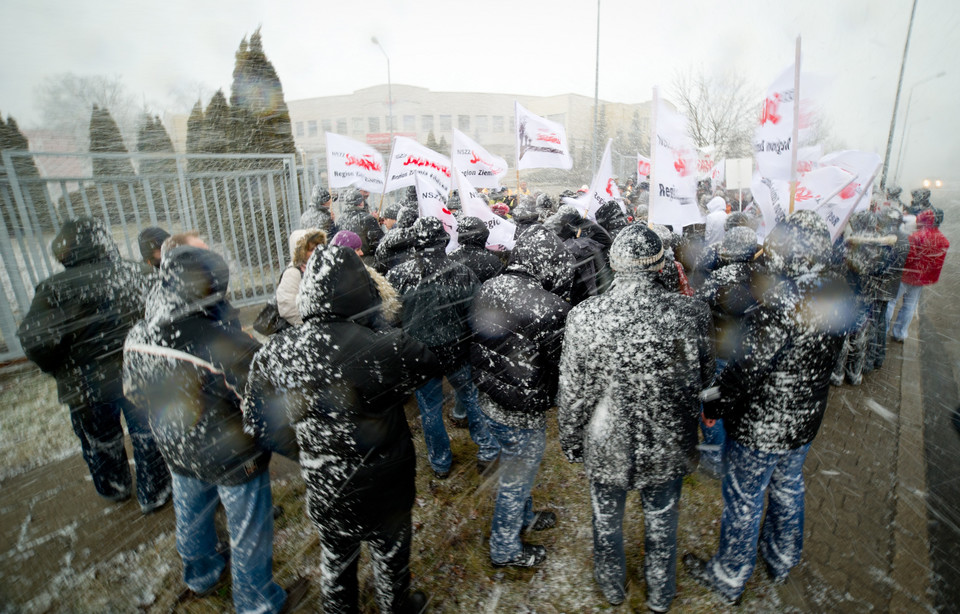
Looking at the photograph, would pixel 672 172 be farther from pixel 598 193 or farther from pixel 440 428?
pixel 440 428

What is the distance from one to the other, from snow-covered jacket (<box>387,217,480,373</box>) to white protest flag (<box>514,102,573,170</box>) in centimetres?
369

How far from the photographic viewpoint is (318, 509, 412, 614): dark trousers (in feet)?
6.84

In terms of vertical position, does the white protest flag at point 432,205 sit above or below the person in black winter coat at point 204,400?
above

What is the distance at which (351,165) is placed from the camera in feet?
23.4

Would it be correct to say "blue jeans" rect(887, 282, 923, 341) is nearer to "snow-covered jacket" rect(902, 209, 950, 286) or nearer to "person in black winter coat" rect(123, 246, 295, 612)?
"snow-covered jacket" rect(902, 209, 950, 286)

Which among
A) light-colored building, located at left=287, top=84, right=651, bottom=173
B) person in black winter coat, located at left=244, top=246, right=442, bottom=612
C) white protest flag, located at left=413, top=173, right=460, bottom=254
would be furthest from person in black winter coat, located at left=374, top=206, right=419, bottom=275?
light-colored building, located at left=287, top=84, right=651, bottom=173

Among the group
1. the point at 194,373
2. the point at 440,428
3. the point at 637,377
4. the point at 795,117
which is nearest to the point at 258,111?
the point at 440,428

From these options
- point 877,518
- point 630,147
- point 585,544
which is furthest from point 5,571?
point 630,147

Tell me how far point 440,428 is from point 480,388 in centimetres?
94

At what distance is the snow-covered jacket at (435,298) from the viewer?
3309mm

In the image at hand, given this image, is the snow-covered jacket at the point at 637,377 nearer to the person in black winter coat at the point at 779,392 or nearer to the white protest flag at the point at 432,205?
the person in black winter coat at the point at 779,392

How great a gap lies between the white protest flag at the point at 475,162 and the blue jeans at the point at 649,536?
16.7ft

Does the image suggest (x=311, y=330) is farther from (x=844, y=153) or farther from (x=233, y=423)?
(x=844, y=153)

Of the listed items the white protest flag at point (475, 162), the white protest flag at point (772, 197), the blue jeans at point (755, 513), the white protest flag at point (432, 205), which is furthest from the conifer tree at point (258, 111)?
the blue jeans at point (755, 513)
